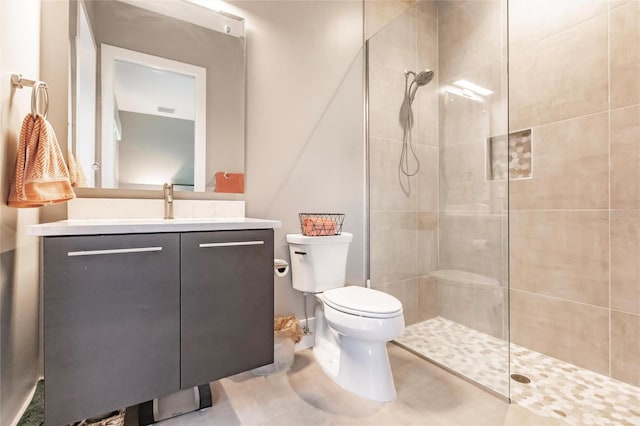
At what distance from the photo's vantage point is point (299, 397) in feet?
4.77

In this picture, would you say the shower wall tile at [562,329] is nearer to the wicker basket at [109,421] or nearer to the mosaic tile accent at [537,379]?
the mosaic tile accent at [537,379]

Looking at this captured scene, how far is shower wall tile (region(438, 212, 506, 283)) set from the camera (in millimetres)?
1717

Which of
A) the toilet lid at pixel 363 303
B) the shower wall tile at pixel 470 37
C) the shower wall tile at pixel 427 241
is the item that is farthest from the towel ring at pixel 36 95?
the shower wall tile at pixel 470 37

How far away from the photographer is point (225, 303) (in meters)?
1.23

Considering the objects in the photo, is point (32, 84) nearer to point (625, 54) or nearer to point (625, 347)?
point (625, 54)

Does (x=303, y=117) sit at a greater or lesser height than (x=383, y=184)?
greater

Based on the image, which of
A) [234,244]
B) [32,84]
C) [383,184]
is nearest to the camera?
[32,84]

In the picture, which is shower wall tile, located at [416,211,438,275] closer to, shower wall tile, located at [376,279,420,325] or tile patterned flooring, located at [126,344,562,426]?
shower wall tile, located at [376,279,420,325]

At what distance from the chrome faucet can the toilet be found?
2.17ft

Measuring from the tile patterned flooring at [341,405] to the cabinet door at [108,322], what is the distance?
1.16 feet

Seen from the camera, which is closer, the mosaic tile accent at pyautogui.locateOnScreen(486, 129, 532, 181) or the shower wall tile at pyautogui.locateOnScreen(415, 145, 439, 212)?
the mosaic tile accent at pyautogui.locateOnScreen(486, 129, 532, 181)

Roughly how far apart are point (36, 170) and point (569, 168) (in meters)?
2.60

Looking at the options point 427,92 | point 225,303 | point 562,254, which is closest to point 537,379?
point 562,254

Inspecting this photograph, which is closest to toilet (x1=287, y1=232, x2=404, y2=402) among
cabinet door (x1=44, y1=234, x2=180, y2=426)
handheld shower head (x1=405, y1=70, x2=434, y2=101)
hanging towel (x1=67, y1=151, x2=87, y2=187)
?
cabinet door (x1=44, y1=234, x2=180, y2=426)
